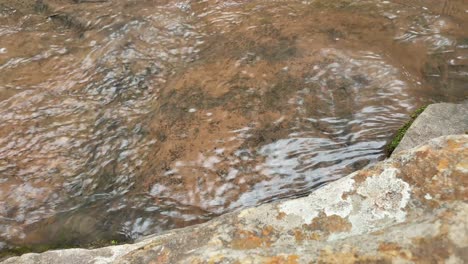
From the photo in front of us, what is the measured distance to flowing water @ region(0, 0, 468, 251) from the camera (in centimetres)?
486

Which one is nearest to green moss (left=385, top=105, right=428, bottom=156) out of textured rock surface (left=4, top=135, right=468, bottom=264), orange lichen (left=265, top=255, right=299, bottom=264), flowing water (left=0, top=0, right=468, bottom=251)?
flowing water (left=0, top=0, right=468, bottom=251)

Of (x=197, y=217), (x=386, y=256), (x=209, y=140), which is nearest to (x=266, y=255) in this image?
(x=386, y=256)

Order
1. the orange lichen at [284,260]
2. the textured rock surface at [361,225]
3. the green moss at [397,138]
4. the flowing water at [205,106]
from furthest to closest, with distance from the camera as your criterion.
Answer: the flowing water at [205,106] → the green moss at [397,138] → the orange lichen at [284,260] → the textured rock surface at [361,225]

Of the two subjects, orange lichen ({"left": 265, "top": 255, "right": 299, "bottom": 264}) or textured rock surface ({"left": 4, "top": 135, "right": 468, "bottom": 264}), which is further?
orange lichen ({"left": 265, "top": 255, "right": 299, "bottom": 264})

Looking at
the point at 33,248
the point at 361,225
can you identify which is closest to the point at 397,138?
the point at 361,225

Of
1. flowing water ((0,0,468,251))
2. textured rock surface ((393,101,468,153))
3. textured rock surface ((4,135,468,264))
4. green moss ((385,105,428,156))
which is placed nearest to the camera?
textured rock surface ((4,135,468,264))

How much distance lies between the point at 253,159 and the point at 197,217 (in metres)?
0.95

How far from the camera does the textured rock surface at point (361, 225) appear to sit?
2.25 meters

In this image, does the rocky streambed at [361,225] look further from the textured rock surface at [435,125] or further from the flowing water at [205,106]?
the flowing water at [205,106]

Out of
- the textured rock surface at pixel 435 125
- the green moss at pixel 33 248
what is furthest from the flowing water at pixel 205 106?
the textured rock surface at pixel 435 125

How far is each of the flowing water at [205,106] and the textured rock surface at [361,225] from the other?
70.5 inches

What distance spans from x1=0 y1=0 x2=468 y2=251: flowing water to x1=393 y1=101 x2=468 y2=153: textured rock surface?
0.50 m

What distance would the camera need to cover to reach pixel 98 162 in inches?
223

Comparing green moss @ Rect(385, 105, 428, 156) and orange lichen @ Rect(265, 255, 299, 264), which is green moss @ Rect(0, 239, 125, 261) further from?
green moss @ Rect(385, 105, 428, 156)
